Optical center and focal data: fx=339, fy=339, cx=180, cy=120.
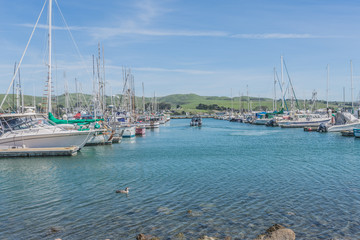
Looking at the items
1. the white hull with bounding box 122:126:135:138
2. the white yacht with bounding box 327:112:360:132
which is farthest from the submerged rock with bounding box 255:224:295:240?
the white yacht with bounding box 327:112:360:132

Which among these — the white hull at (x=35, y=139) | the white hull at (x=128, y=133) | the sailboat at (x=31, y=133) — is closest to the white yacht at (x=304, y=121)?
the white hull at (x=128, y=133)

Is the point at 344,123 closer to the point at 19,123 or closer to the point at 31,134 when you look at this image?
the point at 31,134

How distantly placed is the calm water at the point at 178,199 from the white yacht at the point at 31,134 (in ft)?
15.9

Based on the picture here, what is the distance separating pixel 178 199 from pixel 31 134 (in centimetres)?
2552

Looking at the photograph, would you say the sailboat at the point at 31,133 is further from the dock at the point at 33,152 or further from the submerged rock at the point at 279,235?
the submerged rock at the point at 279,235

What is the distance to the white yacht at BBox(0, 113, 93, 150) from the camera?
3875 centimetres

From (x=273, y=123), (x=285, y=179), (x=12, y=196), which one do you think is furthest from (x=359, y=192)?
(x=273, y=123)

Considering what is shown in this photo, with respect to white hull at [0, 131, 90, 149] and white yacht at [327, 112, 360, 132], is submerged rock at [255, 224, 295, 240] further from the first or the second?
white yacht at [327, 112, 360, 132]

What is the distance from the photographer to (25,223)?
16000 millimetres

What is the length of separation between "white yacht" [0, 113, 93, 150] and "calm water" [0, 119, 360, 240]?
4836 millimetres

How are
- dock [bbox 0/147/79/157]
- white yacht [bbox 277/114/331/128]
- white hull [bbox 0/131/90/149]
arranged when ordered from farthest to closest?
1. white yacht [bbox 277/114/331/128]
2. white hull [bbox 0/131/90/149]
3. dock [bbox 0/147/79/157]

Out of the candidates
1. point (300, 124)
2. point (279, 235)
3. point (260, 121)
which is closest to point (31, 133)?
point (279, 235)

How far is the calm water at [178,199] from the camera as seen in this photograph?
1502cm

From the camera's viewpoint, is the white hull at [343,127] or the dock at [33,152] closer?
the dock at [33,152]
